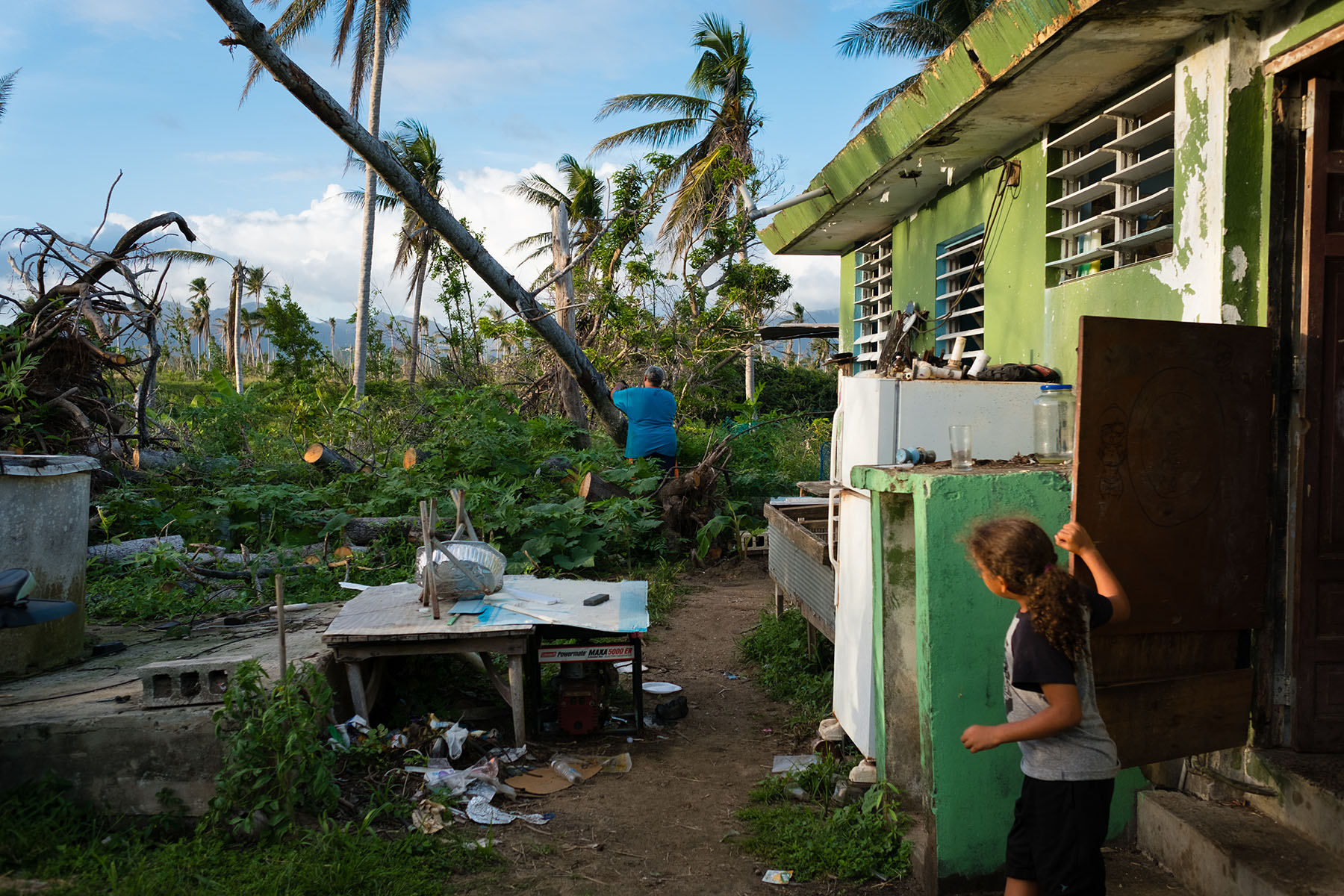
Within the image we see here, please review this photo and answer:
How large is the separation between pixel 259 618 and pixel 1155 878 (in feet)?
17.7

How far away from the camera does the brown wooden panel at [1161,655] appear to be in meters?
2.99

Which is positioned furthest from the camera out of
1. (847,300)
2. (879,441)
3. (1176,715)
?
(847,300)

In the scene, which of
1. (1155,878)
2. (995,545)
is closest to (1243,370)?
(995,545)

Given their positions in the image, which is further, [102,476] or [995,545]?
[102,476]

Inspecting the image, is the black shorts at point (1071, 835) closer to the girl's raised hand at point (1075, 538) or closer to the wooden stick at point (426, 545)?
the girl's raised hand at point (1075, 538)

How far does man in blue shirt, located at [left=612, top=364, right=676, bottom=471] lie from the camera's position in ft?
31.9

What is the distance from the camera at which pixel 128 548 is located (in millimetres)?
7438

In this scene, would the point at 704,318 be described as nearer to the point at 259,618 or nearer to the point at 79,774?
the point at 259,618

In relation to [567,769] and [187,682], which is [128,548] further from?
[567,769]

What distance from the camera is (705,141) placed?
76.3ft

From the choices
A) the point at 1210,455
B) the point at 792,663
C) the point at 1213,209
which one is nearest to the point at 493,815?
the point at 792,663

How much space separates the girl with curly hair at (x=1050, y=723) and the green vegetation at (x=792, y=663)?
2.59 metres

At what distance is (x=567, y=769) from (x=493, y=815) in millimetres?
573

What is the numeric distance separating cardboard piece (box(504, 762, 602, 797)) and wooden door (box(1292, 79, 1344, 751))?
306 centimetres
